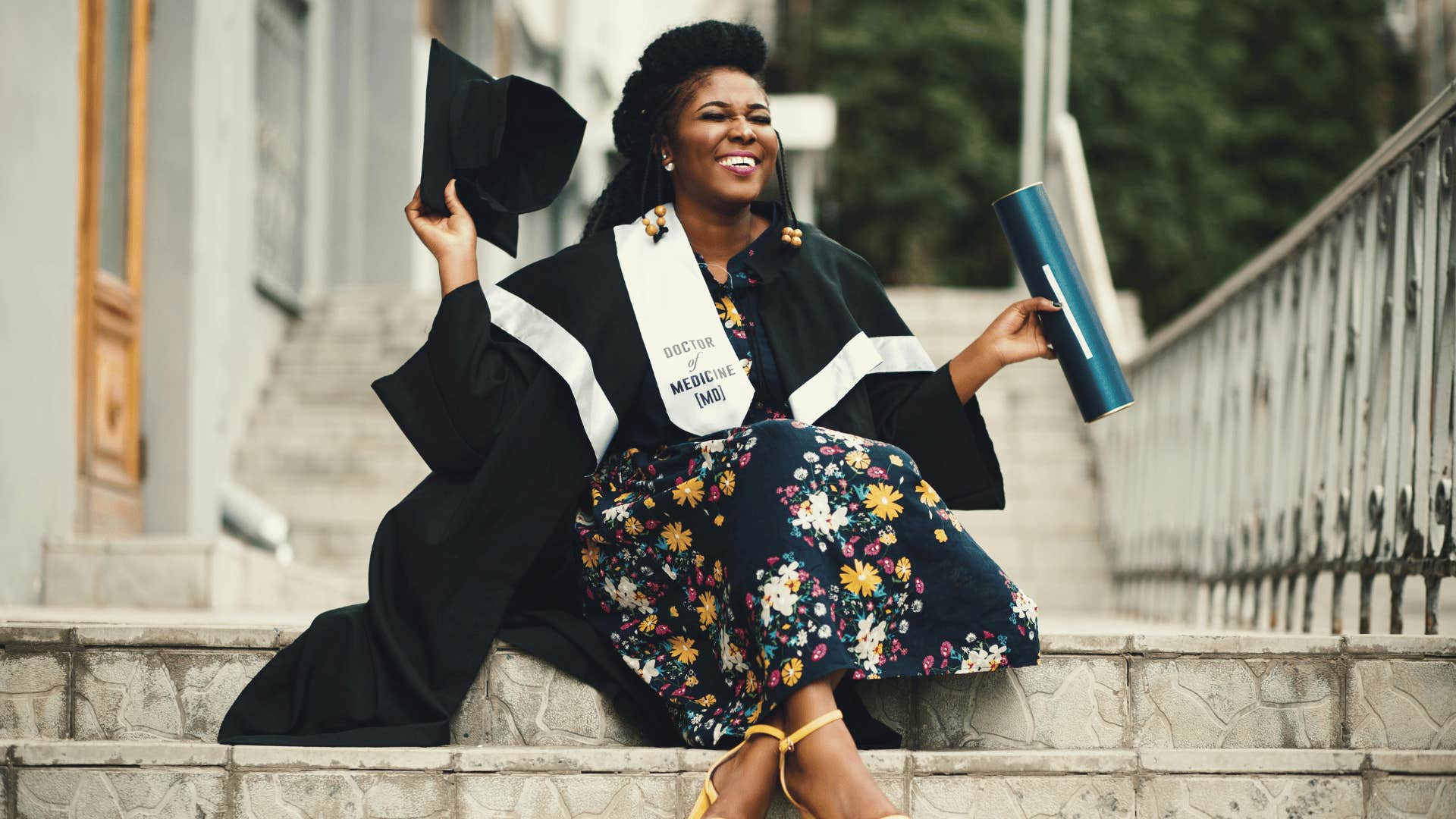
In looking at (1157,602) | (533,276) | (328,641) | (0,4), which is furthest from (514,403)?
(1157,602)

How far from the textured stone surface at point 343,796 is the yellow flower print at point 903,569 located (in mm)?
903

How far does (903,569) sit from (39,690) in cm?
174

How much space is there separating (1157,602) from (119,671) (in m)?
4.64

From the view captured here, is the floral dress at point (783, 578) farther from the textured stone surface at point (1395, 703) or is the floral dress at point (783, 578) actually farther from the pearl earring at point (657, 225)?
the textured stone surface at point (1395, 703)

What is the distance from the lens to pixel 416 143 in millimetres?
12633

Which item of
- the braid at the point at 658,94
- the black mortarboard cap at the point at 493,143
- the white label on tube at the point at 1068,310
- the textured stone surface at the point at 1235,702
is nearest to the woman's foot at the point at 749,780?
the textured stone surface at the point at 1235,702

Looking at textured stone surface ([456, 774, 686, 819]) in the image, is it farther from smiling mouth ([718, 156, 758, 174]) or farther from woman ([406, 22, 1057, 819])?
smiling mouth ([718, 156, 758, 174])

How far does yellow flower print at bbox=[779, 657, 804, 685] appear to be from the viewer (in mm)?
3064

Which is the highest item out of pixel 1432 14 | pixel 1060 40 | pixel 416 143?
pixel 1432 14

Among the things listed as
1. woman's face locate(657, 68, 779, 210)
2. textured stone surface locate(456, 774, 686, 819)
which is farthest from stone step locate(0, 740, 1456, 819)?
woman's face locate(657, 68, 779, 210)

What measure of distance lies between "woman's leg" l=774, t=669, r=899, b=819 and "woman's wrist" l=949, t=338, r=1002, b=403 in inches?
35.8

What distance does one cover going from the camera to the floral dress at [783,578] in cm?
314

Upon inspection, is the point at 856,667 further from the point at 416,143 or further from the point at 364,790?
the point at 416,143

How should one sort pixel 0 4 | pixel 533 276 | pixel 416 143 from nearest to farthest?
1. pixel 533 276
2. pixel 0 4
3. pixel 416 143
